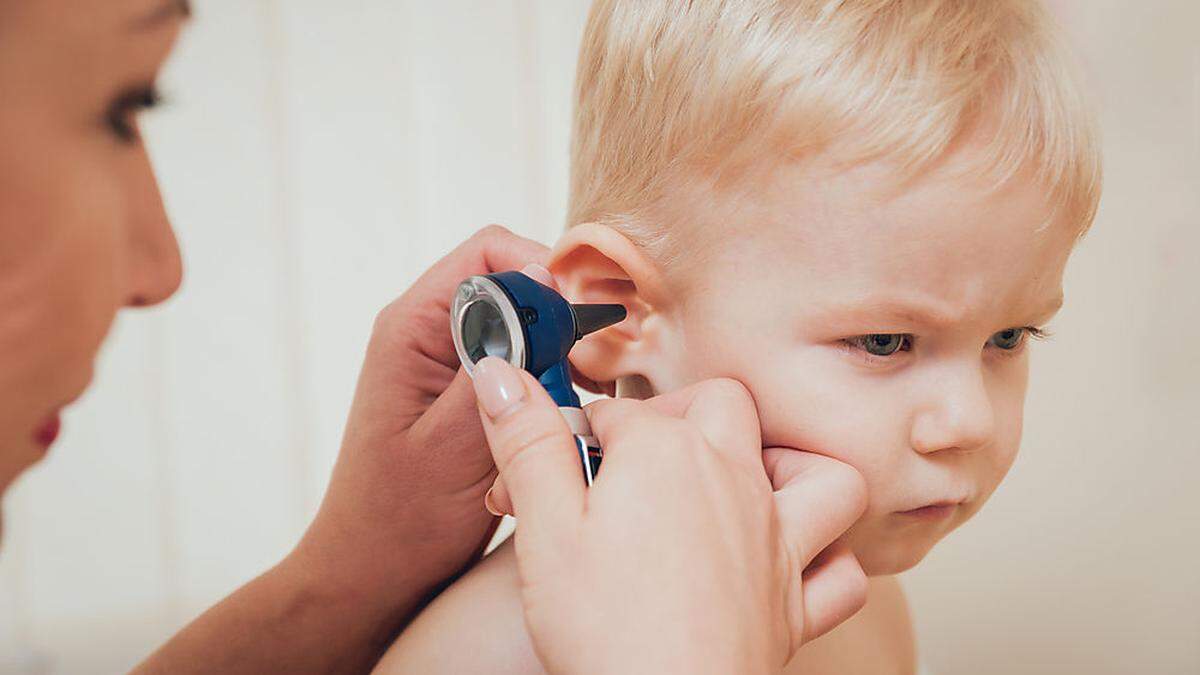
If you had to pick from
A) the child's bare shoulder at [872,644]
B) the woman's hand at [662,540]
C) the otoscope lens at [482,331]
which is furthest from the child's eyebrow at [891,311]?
the child's bare shoulder at [872,644]

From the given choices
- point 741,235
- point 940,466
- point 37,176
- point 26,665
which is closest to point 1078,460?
point 940,466

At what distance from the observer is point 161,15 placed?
51 centimetres

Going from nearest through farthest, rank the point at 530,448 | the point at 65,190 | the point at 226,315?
the point at 65,190, the point at 530,448, the point at 226,315

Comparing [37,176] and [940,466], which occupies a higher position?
[37,176]

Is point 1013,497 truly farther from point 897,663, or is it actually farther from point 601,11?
point 601,11

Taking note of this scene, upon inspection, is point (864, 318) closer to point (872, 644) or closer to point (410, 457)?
point (410, 457)

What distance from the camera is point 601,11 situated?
0.84 metres

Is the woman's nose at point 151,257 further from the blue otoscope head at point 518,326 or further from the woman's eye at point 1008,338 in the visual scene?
the woman's eye at point 1008,338

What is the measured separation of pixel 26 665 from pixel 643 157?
25.5 inches

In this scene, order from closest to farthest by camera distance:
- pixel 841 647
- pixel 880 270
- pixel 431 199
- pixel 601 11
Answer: pixel 880 270
pixel 601 11
pixel 841 647
pixel 431 199

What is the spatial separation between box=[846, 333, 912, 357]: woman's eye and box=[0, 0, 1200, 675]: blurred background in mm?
508

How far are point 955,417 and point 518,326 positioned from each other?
30 cm

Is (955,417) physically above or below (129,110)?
below

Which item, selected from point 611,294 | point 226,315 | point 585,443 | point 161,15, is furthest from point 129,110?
point 226,315
